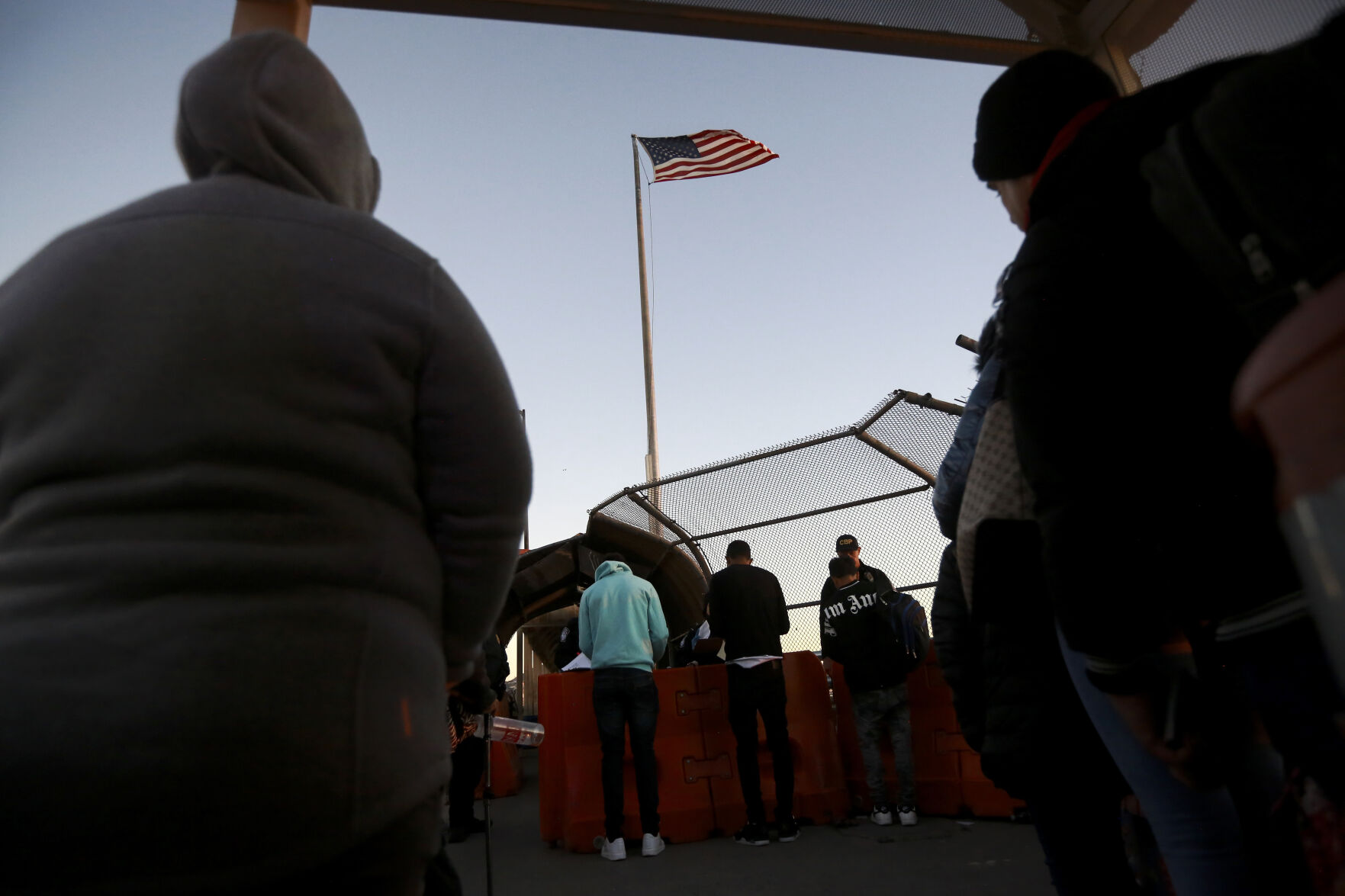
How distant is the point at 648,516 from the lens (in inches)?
357

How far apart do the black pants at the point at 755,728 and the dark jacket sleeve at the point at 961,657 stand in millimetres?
3883

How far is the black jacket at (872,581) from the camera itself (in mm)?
6150

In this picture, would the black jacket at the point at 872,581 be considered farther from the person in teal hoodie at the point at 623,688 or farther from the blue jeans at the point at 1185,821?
the blue jeans at the point at 1185,821

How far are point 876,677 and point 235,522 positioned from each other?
548 centimetres

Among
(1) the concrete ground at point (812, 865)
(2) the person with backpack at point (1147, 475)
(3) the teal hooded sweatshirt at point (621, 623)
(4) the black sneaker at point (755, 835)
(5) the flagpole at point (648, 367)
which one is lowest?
(1) the concrete ground at point (812, 865)

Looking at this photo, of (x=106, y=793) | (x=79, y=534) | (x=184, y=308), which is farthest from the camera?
(x=184, y=308)

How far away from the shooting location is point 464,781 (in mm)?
6867

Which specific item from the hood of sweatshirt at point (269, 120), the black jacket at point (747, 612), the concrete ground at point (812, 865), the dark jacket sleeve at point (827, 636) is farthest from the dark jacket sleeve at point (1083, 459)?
the dark jacket sleeve at point (827, 636)

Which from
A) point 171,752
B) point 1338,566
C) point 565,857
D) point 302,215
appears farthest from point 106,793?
point 565,857

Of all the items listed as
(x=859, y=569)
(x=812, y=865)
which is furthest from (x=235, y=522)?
(x=859, y=569)

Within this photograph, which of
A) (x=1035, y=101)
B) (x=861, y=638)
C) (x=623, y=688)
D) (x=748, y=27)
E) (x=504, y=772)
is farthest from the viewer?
(x=504, y=772)

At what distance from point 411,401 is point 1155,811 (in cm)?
150

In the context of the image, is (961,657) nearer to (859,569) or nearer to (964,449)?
(964,449)

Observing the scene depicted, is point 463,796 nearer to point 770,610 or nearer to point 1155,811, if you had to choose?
point 770,610
